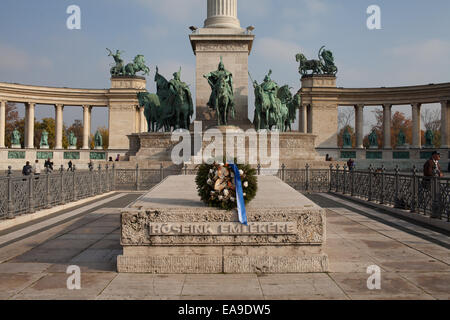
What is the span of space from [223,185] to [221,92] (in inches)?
838

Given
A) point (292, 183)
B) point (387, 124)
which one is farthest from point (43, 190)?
point (387, 124)

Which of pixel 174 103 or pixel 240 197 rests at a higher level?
pixel 174 103

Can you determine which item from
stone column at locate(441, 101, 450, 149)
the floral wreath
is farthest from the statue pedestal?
the floral wreath

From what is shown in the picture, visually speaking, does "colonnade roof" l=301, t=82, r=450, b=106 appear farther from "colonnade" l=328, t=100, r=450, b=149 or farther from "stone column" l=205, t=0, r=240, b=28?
"stone column" l=205, t=0, r=240, b=28

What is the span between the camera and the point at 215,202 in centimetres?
626

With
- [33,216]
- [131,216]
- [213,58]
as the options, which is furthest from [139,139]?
[131,216]

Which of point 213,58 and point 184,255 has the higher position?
point 213,58

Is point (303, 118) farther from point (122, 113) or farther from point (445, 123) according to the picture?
point (122, 113)

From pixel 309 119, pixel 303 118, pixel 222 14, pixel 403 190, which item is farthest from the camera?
pixel 303 118

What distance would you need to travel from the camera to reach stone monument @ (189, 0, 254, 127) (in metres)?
29.9

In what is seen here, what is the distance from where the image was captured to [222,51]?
30.3 metres

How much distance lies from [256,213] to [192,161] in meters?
18.1

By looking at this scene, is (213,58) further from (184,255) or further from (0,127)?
(0,127)

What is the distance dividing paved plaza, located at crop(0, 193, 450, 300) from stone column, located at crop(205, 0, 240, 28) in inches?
954
